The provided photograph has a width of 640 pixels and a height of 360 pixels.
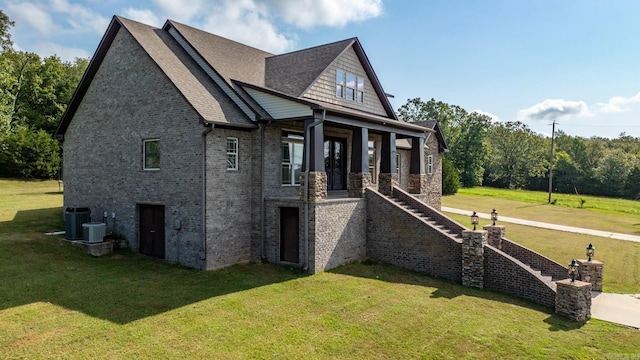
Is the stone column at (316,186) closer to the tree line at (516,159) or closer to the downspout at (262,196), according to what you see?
the downspout at (262,196)

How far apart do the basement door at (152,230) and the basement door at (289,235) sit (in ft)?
13.5

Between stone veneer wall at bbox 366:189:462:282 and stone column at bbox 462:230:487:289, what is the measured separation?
31cm

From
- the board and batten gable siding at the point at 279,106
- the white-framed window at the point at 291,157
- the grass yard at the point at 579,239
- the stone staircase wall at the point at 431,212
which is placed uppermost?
the board and batten gable siding at the point at 279,106

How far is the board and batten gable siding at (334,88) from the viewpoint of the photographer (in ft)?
51.6

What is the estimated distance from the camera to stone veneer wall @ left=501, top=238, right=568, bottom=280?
41.8 ft

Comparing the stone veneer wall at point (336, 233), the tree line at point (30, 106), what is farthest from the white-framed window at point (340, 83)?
the tree line at point (30, 106)

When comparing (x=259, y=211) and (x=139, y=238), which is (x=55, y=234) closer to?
(x=139, y=238)

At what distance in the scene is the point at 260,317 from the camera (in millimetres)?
8836

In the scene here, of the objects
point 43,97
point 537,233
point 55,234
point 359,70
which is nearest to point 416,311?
point 359,70

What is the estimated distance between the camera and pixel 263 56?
18812mm

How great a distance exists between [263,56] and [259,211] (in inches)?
339

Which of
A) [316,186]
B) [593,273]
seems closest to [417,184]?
[316,186]

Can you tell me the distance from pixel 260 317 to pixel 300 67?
36.3 feet

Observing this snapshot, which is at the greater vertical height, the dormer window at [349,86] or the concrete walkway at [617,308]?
the dormer window at [349,86]
